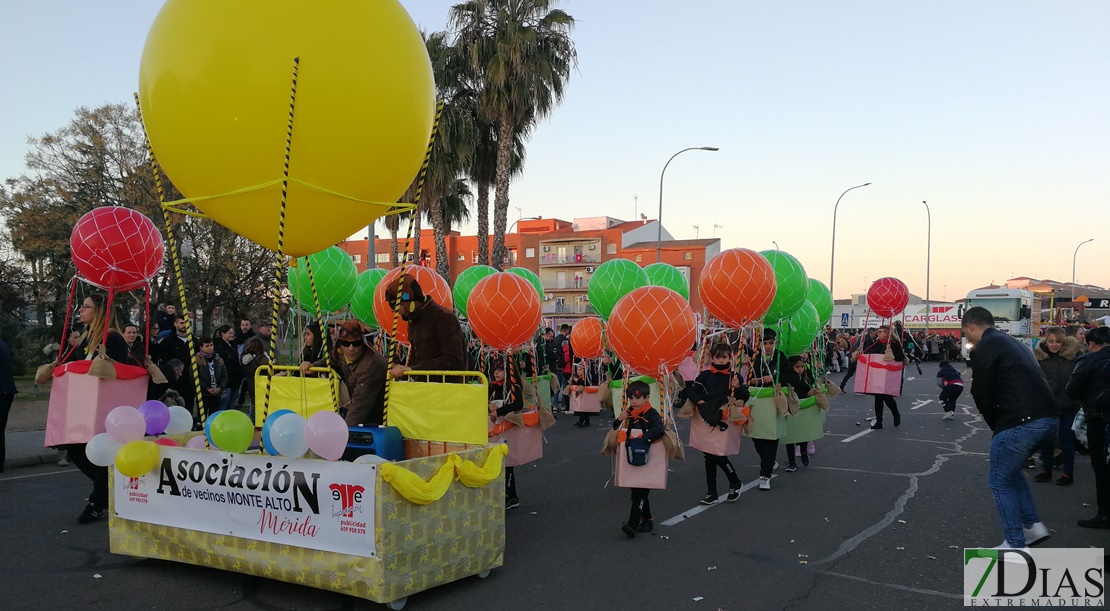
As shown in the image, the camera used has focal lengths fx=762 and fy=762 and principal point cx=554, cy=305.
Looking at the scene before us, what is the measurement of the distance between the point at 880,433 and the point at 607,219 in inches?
2113

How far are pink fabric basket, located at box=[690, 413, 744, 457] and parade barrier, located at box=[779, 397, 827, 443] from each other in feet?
6.62

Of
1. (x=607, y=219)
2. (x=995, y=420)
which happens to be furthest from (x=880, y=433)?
(x=607, y=219)

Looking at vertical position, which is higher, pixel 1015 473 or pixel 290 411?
pixel 290 411

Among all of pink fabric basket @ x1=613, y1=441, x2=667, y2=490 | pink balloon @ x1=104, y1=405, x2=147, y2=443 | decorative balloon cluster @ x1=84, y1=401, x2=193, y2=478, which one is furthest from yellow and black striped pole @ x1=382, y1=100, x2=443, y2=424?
pink fabric basket @ x1=613, y1=441, x2=667, y2=490

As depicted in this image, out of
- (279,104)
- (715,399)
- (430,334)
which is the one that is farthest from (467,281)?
(279,104)

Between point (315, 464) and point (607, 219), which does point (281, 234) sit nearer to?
point (315, 464)

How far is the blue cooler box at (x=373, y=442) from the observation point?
18.0 ft

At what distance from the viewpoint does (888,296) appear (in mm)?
15672

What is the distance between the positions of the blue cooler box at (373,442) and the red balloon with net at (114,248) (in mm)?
3928

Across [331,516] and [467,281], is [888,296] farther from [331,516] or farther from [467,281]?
[331,516]

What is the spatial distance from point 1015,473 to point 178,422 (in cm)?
614

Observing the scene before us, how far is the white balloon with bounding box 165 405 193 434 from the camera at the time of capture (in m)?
5.83

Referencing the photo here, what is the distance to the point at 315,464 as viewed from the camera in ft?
15.6

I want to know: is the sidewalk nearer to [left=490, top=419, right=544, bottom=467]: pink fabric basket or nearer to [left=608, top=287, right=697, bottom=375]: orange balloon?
[left=490, top=419, right=544, bottom=467]: pink fabric basket
